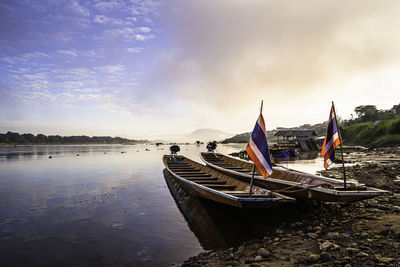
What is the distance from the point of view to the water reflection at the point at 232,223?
7.14 metres

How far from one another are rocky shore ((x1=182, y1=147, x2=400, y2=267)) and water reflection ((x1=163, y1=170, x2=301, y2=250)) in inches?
21.1

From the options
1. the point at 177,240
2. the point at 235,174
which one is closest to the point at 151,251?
the point at 177,240

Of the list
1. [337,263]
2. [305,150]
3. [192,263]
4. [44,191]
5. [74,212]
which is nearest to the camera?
[337,263]

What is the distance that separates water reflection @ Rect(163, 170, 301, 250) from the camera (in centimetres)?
714

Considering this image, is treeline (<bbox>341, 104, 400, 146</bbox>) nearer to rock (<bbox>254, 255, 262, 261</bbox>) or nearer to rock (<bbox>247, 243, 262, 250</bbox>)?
rock (<bbox>247, 243, 262, 250</bbox>)

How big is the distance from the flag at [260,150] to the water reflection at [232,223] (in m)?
1.45

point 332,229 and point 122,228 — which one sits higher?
point 332,229

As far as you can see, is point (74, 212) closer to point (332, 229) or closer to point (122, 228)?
point (122, 228)

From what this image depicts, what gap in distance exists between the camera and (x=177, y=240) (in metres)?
7.55

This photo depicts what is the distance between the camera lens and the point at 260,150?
23.2ft

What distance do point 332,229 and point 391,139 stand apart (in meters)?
42.6

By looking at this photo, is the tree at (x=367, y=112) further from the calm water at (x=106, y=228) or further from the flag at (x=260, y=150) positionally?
the flag at (x=260, y=150)

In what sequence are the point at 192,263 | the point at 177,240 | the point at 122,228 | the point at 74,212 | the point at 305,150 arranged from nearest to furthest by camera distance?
the point at 192,263 < the point at 177,240 < the point at 122,228 < the point at 74,212 < the point at 305,150

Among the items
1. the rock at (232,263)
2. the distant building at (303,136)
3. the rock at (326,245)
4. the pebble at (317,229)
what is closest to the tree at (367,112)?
the distant building at (303,136)
